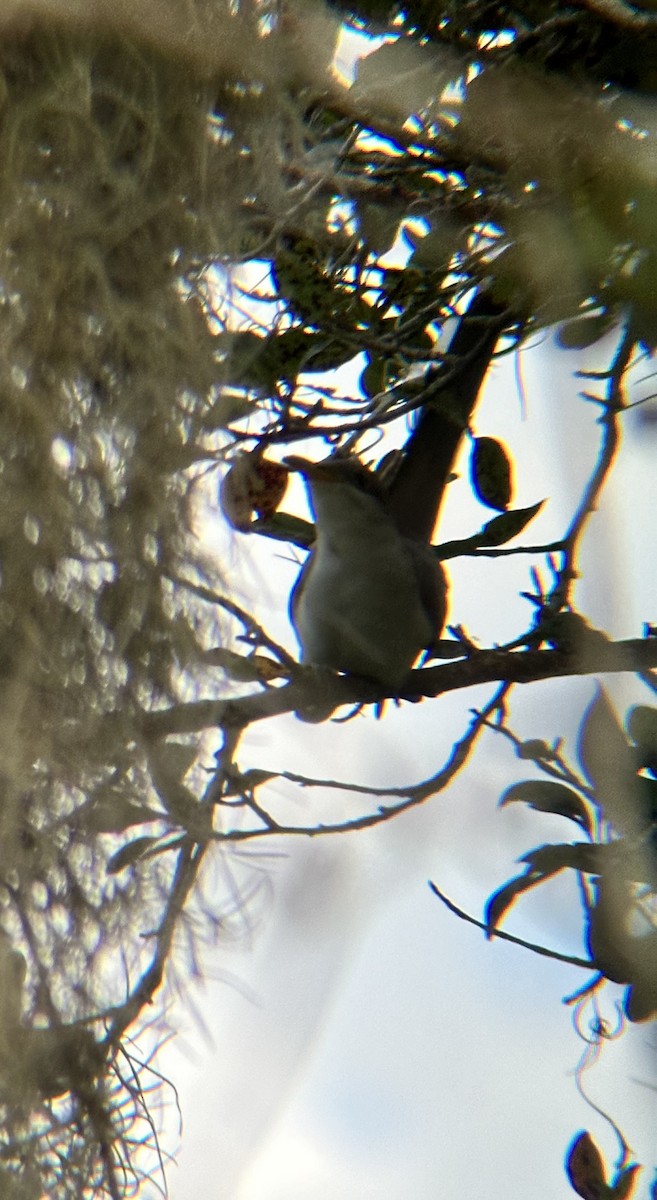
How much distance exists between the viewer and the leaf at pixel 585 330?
2.26 feet

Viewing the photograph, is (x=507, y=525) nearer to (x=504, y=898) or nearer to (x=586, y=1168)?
(x=504, y=898)

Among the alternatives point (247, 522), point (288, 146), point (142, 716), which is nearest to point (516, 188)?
point (288, 146)

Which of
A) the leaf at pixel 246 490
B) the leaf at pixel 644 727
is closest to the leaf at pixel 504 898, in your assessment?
the leaf at pixel 644 727

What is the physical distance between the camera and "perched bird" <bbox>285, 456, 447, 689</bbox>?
1072mm

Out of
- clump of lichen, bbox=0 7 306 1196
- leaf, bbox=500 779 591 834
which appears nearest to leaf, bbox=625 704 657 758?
leaf, bbox=500 779 591 834

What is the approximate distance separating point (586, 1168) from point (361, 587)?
571 mm

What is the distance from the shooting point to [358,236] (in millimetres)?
773

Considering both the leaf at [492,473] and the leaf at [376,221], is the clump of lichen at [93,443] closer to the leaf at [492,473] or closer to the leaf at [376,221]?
the leaf at [376,221]

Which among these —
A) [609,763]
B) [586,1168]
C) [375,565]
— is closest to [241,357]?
[609,763]

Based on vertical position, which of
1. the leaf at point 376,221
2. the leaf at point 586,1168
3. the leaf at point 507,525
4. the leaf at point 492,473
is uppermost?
the leaf at point 492,473

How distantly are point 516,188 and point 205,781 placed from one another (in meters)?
0.39

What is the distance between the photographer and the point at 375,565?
1149 millimetres

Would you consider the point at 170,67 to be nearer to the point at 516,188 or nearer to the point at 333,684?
the point at 516,188

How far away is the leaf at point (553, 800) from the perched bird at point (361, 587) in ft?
0.92
